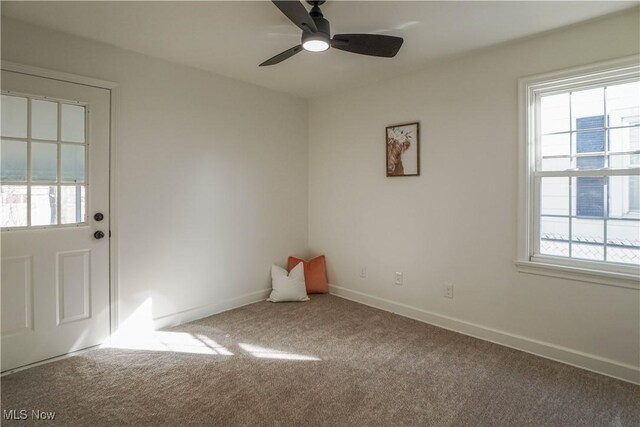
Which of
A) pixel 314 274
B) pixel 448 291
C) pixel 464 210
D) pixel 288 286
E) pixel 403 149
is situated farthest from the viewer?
pixel 314 274

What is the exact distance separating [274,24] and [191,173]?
1572mm

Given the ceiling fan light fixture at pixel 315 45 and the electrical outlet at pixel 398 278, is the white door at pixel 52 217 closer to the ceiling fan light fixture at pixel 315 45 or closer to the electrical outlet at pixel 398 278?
the ceiling fan light fixture at pixel 315 45

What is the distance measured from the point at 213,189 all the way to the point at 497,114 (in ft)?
8.72

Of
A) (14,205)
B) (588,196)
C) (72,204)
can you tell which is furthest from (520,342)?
(14,205)

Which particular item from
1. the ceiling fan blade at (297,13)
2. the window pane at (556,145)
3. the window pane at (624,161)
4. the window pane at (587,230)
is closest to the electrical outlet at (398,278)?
the window pane at (587,230)

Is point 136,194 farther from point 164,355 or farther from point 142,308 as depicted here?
point 164,355

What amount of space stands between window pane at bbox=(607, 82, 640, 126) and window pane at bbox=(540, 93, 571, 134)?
245 mm

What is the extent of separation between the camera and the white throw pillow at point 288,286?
3.78 metres

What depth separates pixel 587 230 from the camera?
2490 mm

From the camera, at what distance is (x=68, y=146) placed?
258cm

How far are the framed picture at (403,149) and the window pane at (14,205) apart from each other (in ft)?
9.95

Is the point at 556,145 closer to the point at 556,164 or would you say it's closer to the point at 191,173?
the point at 556,164

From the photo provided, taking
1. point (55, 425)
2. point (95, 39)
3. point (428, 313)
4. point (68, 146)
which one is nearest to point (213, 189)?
point (68, 146)

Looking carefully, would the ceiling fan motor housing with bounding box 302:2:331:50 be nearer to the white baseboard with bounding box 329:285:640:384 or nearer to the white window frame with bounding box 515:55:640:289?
the white window frame with bounding box 515:55:640:289
